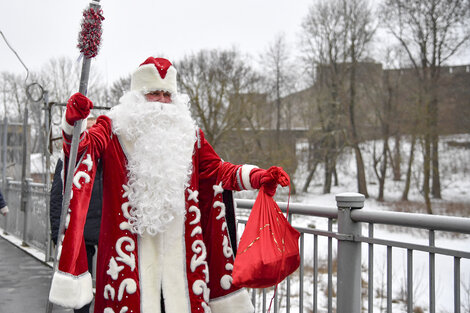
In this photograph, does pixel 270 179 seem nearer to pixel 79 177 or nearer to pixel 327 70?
pixel 79 177

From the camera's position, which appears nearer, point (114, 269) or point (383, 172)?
point (114, 269)

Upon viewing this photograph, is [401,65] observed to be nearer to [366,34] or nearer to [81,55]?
[366,34]

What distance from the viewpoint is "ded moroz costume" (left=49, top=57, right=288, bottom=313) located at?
262 cm

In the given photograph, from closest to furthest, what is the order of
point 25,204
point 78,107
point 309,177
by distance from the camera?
point 78,107, point 25,204, point 309,177

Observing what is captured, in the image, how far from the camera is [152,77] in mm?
3152

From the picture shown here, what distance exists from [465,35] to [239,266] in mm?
25410

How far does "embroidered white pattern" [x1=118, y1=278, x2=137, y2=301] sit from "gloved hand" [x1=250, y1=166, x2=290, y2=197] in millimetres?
944

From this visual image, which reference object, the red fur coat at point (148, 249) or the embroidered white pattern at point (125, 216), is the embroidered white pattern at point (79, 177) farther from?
the embroidered white pattern at point (125, 216)

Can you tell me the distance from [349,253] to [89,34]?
1954 mm

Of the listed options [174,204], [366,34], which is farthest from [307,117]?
[174,204]

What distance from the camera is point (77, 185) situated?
2592mm

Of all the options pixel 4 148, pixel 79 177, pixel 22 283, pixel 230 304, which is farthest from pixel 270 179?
pixel 4 148

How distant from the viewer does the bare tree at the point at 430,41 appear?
24.2 metres

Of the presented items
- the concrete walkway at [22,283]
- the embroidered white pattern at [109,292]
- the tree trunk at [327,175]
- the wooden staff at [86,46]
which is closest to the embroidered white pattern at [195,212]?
the embroidered white pattern at [109,292]
